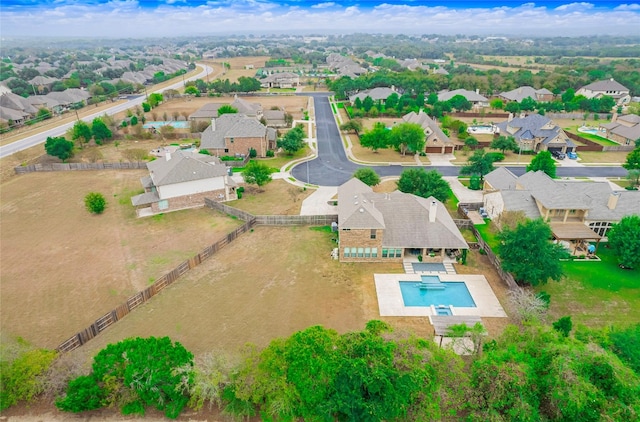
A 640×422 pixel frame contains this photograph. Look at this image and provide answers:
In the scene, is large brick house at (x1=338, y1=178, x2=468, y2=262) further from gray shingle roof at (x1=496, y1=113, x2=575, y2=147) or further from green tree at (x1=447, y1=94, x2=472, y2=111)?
green tree at (x1=447, y1=94, x2=472, y2=111)

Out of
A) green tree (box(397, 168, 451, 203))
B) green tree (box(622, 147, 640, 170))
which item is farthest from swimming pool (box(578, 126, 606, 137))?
green tree (box(397, 168, 451, 203))

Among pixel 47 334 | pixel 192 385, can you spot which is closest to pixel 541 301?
pixel 192 385

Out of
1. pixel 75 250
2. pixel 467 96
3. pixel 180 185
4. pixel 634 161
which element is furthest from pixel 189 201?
pixel 467 96

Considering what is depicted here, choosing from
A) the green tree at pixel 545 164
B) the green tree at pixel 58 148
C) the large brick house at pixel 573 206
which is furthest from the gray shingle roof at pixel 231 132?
Answer: the green tree at pixel 545 164

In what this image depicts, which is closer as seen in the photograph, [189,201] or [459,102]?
[189,201]

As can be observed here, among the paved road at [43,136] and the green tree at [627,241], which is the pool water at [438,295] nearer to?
the green tree at [627,241]

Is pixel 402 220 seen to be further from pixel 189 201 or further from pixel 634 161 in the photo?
pixel 634 161
